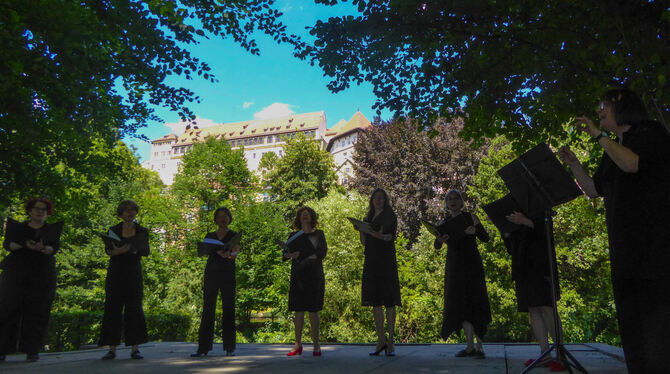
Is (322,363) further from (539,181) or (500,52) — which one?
(500,52)

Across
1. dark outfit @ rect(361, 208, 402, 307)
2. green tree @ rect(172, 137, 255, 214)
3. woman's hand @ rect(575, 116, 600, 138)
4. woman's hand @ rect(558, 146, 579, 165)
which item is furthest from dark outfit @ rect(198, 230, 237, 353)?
green tree @ rect(172, 137, 255, 214)

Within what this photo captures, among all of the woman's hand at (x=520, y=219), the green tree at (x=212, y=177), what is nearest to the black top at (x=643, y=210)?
the woman's hand at (x=520, y=219)

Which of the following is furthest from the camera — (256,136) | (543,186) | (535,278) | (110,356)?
(256,136)

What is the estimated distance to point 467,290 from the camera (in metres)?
5.93

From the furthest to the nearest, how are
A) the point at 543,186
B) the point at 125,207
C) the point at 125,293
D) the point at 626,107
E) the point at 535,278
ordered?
the point at 125,207, the point at 125,293, the point at 535,278, the point at 543,186, the point at 626,107

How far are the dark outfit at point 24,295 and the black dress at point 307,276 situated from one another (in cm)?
327

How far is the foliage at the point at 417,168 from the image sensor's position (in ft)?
73.8

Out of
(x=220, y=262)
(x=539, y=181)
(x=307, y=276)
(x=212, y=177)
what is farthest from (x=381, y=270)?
(x=212, y=177)

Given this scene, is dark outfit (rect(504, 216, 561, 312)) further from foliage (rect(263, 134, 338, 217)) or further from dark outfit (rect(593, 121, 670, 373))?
foliage (rect(263, 134, 338, 217))

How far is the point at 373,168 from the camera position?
25984mm

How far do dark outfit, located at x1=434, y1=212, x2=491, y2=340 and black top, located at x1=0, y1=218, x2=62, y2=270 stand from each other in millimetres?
5103

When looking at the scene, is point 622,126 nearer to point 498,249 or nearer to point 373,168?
point 498,249

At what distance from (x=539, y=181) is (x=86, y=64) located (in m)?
6.57

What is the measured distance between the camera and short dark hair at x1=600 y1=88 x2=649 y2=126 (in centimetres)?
287
